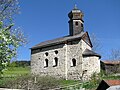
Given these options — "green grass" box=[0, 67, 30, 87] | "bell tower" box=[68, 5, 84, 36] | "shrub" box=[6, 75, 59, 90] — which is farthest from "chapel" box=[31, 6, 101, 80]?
"shrub" box=[6, 75, 59, 90]

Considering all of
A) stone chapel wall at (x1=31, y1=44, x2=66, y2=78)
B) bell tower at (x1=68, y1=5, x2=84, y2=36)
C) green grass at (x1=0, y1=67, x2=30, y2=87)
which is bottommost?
green grass at (x1=0, y1=67, x2=30, y2=87)

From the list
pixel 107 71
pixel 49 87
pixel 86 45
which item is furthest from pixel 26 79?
pixel 107 71

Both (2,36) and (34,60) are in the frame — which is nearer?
(2,36)

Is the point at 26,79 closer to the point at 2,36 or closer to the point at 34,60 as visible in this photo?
the point at 34,60

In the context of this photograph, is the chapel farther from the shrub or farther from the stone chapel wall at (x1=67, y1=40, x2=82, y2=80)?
the shrub

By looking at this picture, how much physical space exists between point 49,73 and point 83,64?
7.64 metres

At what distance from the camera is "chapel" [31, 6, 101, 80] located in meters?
42.5

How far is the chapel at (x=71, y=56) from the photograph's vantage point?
42.5 metres

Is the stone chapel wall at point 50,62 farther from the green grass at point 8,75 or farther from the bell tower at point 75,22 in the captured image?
the bell tower at point 75,22

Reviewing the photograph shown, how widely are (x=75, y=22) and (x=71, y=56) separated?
724cm

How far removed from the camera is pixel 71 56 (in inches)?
1747

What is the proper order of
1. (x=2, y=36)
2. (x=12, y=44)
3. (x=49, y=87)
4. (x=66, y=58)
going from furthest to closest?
(x=66, y=58) < (x=49, y=87) < (x=12, y=44) < (x=2, y=36)

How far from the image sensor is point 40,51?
49031 mm

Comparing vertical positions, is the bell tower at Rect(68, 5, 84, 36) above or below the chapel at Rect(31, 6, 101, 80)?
above
